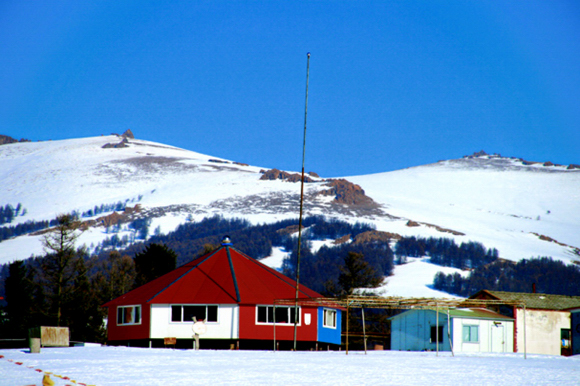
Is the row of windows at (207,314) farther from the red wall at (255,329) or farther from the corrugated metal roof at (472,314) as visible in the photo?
the corrugated metal roof at (472,314)

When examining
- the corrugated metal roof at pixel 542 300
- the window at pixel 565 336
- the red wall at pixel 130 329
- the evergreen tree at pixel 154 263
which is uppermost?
the evergreen tree at pixel 154 263

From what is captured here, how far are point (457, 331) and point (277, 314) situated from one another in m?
15.6

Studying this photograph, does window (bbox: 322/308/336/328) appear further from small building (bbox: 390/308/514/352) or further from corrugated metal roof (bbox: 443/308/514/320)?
corrugated metal roof (bbox: 443/308/514/320)

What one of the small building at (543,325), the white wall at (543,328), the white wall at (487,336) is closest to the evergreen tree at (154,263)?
the small building at (543,325)

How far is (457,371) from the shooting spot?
24.2 meters

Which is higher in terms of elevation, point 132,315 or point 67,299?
point 67,299

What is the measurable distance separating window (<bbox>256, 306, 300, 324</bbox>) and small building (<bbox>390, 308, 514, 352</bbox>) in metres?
12.8

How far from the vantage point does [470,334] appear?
189 feet

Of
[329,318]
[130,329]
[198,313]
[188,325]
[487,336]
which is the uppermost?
[198,313]

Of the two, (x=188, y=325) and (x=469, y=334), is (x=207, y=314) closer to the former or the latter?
(x=188, y=325)

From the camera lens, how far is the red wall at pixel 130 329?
4944 cm

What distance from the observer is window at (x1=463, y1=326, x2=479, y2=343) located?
57253 millimetres

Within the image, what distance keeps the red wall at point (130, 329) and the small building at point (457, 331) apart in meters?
22.2

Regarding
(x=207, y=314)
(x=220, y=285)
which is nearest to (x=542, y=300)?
(x=220, y=285)
